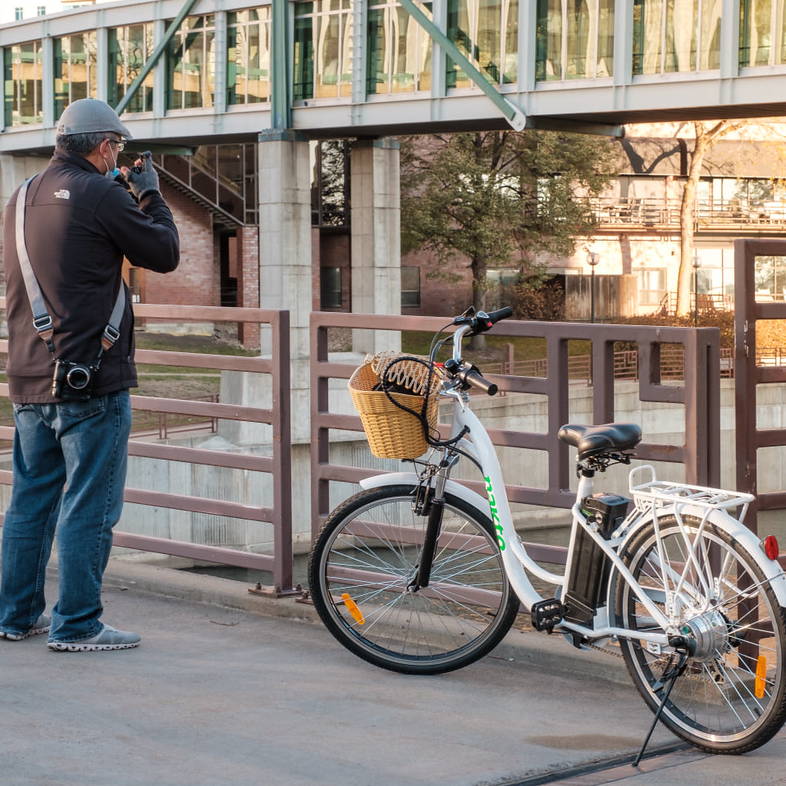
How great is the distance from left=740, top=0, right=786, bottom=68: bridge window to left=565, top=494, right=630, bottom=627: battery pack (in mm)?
27627

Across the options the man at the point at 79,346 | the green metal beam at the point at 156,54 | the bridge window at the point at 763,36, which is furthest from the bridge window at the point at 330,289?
the man at the point at 79,346

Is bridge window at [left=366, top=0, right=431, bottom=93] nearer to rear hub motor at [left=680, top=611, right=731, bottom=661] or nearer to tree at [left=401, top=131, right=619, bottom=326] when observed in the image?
tree at [left=401, top=131, right=619, bottom=326]

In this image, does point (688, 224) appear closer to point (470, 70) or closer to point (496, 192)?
point (496, 192)

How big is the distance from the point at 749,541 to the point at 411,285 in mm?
52956

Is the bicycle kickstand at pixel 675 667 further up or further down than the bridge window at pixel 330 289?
further down

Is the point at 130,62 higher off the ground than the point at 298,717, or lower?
higher

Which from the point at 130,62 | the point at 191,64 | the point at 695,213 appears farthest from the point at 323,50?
the point at 695,213

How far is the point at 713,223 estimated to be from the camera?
62875 millimetres

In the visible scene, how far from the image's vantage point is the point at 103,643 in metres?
6.26

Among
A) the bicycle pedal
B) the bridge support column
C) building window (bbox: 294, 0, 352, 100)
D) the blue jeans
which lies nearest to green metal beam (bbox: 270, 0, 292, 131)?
building window (bbox: 294, 0, 352, 100)

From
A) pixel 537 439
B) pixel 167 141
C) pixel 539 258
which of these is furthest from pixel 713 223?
pixel 537 439

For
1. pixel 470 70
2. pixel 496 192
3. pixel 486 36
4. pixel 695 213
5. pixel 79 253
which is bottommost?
pixel 79 253

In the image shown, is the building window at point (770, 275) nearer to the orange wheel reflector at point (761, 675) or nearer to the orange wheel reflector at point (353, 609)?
the orange wheel reflector at point (353, 609)

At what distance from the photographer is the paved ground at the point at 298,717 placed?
476 cm
